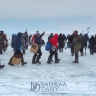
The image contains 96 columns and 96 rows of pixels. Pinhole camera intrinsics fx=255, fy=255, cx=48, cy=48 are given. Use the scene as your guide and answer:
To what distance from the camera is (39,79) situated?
891 cm

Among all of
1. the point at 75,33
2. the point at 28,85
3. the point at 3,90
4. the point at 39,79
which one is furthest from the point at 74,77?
the point at 75,33

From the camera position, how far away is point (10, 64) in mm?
12469

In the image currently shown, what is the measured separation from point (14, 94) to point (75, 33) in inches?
274

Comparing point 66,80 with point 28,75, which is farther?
point 28,75

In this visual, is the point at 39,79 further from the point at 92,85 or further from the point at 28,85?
the point at 92,85

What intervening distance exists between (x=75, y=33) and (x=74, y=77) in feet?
13.5

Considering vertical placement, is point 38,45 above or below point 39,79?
above

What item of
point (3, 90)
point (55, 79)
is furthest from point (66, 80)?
point (3, 90)

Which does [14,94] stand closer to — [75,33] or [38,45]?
[38,45]

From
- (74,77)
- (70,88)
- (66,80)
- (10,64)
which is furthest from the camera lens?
(10,64)

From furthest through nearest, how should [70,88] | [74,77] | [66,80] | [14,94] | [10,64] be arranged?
[10,64] < [74,77] < [66,80] < [70,88] < [14,94]

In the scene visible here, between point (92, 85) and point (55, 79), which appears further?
point (55, 79)

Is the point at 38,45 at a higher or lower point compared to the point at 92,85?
higher

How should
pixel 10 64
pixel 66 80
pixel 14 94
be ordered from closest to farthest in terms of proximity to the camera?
pixel 14 94 < pixel 66 80 < pixel 10 64
